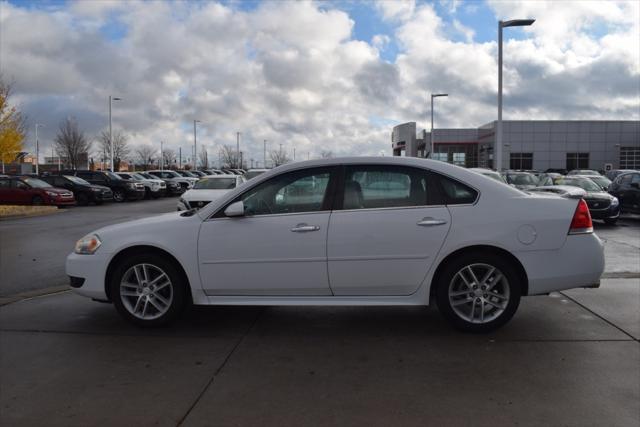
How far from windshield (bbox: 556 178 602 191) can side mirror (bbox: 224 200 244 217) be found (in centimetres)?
1594

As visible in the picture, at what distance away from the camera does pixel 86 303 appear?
6176 mm

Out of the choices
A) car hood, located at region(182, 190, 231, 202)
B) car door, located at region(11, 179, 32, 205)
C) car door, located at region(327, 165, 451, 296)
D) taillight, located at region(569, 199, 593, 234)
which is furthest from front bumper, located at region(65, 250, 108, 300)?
car door, located at region(11, 179, 32, 205)

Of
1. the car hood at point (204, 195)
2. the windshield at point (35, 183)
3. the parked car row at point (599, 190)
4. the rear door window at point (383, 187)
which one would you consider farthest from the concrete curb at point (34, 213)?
the rear door window at point (383, 187)

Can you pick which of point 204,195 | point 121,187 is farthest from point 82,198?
point 204,195

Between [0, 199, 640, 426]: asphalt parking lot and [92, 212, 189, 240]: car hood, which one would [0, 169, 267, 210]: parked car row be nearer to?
[92, 212, 189, 240]: car hood

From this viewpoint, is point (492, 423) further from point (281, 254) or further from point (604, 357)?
point (281, 254)

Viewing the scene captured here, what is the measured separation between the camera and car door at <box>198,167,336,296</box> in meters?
4.88

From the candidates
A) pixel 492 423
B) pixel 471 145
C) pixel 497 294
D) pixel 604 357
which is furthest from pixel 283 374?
pixel 471 145

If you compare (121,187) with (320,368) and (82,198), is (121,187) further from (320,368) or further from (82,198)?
(320,368)

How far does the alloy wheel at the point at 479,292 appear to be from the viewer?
4.88m

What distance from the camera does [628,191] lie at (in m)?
17.1

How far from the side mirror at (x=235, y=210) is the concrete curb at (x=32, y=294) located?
3.16m

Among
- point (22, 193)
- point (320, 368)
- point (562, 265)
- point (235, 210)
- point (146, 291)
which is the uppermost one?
point (235, 210)

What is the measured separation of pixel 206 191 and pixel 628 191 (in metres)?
13.0
